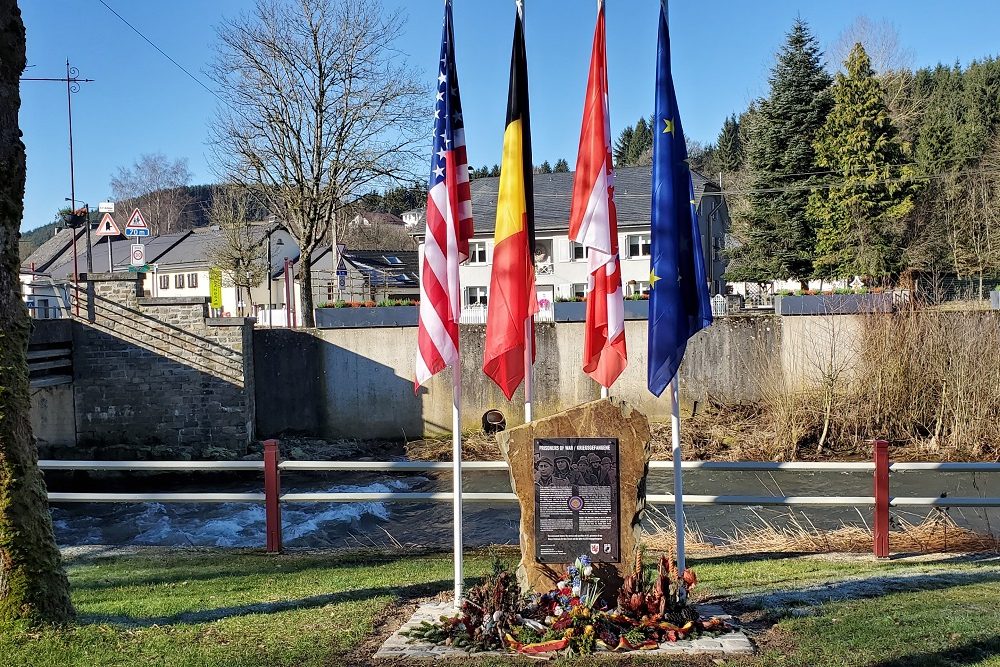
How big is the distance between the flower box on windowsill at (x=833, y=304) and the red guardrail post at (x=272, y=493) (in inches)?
703

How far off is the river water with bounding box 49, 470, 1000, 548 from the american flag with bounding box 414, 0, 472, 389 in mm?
6998

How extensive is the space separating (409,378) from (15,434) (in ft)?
76.9

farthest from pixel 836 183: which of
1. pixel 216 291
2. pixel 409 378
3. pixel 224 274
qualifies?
pixel 224 274

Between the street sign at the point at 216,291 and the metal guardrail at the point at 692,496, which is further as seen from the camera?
the street sign at the point at 216,291

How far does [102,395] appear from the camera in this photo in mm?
26344

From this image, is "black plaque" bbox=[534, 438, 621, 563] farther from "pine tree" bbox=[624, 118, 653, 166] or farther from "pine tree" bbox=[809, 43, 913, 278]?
"pine tree" bbox=[624, 118, 653, 166]

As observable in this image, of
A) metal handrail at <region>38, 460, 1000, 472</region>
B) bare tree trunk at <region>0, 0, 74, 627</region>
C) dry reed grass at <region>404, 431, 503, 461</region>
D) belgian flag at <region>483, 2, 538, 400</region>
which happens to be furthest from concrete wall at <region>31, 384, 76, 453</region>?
belgian flag at <region>483, 2, 538, 400</region>

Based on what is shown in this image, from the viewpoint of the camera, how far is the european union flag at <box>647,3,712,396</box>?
6715 mm

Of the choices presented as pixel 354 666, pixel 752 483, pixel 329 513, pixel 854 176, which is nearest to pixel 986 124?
pixel 854 176

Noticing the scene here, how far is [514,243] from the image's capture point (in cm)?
701

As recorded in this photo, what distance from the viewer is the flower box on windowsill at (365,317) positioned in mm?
29875

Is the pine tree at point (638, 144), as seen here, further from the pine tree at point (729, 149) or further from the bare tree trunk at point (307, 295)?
the bare tree trunk at point (307, 295)

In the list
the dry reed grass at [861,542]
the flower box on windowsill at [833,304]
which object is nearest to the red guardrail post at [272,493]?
the dry reed grass at [861,542]

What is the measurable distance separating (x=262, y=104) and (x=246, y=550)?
2545 cm
